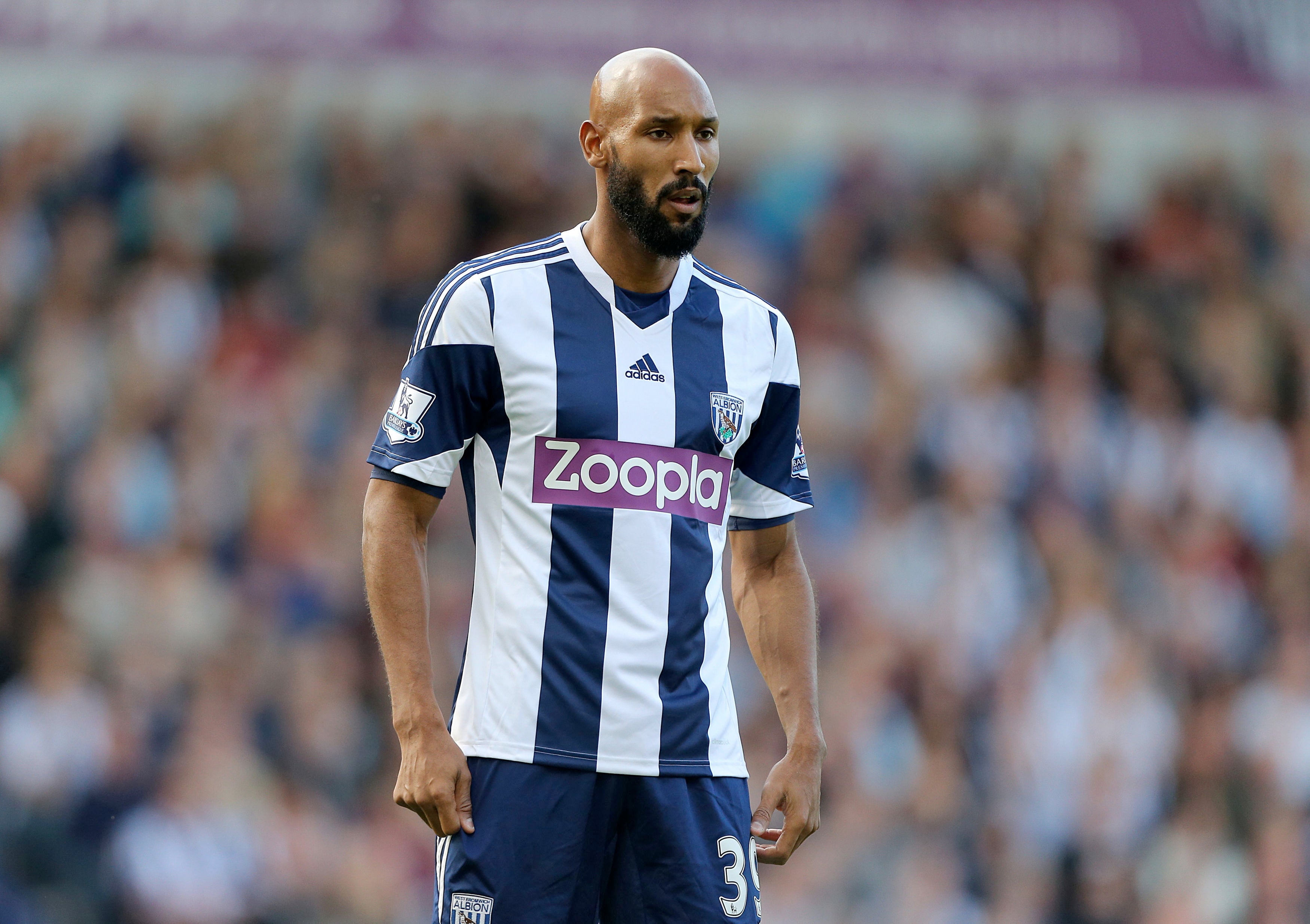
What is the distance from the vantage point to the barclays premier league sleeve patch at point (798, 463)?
3.69 m

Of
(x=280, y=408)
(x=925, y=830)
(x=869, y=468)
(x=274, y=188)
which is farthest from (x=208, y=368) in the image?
(x=925, y=830)

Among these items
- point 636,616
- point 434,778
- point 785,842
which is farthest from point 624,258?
point 785,842

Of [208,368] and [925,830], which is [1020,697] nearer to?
[925,830]

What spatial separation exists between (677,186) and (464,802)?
1.27 metres

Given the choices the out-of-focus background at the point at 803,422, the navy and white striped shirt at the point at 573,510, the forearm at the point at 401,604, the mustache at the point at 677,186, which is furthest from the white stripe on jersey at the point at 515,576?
the out-of-focus background at the point at 803,422

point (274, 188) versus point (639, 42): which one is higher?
point (639, 42)

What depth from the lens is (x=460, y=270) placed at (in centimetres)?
344

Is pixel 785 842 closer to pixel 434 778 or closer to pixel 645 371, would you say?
pixel 434 778

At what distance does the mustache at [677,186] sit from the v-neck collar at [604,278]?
0.20m

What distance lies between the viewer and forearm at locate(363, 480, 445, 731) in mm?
3166

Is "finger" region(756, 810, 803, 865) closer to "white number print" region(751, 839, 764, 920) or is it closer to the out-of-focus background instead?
"white number print" region(751, 839, 764, 920)

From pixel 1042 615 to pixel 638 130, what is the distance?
6026 millimetres

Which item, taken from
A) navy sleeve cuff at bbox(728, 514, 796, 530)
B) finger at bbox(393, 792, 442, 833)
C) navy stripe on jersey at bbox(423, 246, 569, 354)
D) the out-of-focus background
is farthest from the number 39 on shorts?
the out-of-focus background

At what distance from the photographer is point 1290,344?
10.1 metres
